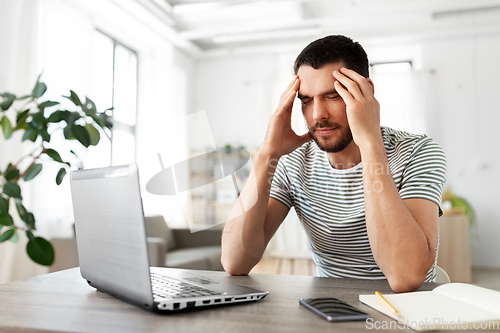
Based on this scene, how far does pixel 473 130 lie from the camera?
4902mm

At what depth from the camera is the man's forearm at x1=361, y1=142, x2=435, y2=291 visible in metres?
0.87

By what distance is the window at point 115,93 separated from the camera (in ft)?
13.6

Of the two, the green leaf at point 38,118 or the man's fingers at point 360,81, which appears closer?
the man's fingers at point 360,81

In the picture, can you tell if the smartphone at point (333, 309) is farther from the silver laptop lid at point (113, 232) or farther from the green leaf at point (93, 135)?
the green leaf at point (93, 135)

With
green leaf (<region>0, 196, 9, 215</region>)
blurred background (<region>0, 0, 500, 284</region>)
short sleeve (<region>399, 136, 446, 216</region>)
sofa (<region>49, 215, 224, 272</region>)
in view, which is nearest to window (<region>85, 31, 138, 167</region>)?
blurred background (<region>0, 0, 500, 284</region>)

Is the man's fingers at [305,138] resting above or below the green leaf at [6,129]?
below

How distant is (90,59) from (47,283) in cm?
331

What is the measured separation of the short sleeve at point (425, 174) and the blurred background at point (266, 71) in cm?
262

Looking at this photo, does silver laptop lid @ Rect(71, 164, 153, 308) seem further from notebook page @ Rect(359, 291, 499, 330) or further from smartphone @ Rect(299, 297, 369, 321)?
notebook page @ Rect(359, 291, 499, 330)

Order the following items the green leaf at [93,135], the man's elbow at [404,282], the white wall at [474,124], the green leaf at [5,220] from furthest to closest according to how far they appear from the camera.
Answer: the white wall at [474,124] → the green leaf at [93,135] → the green leaf at [5,220] → the man's elbow at [404,282]

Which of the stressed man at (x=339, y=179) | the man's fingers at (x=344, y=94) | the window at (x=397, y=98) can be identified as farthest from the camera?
the window at (x=397, y=98)

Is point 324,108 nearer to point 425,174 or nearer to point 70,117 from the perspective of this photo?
point 425,174

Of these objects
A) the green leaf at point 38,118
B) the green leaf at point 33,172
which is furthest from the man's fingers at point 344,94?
the green leaf at point 33,172

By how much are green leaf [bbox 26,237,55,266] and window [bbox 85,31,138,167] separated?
175cm
